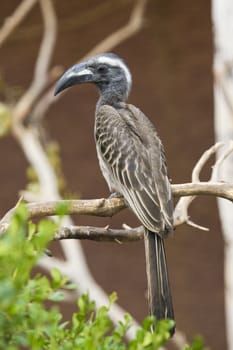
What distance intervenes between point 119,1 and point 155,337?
3.98m

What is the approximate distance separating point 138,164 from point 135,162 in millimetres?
12

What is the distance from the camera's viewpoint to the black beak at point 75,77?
133 inches

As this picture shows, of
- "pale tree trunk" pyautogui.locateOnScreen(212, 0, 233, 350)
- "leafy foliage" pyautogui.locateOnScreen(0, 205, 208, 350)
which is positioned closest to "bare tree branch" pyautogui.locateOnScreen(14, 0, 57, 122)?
"pale tree trunk" pyautogui.locateOnScreen(212, 0, 233, 350)

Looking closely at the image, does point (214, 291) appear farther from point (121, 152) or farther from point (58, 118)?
point (121, 152)

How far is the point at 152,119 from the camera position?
5410 millimetres

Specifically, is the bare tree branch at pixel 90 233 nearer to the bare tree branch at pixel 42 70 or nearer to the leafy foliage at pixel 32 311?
the leafy foliage at pixel 32 311

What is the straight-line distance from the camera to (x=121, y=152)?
316 cm

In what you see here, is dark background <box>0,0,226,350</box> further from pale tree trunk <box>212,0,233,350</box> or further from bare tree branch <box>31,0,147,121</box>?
pale tree trunk <box>212,0,233,350</box>

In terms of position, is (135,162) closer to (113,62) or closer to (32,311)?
(113,62)

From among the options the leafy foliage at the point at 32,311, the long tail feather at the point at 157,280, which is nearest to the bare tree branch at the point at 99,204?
the long tail feather at the point at 157,280

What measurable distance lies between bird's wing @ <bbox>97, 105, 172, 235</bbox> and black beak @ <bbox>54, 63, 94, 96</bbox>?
5.7 inches

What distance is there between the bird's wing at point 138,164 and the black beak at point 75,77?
0.14m

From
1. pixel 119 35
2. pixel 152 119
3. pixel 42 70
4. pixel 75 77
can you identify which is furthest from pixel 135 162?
pixel 152 119

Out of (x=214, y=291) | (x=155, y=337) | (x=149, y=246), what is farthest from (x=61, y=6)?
(x=155, y=337)
